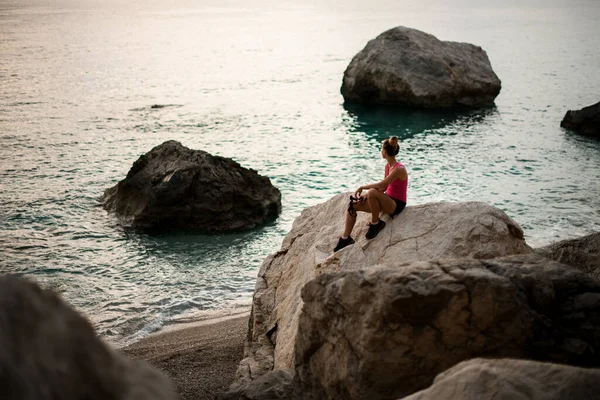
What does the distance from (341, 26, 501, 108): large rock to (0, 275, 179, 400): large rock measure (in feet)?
111

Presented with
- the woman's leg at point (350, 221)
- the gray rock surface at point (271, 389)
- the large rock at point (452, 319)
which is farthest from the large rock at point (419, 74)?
the large rock at point (452, 319)

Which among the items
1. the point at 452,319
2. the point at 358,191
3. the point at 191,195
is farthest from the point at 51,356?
the point at 191,195

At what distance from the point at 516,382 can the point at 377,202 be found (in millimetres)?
6277

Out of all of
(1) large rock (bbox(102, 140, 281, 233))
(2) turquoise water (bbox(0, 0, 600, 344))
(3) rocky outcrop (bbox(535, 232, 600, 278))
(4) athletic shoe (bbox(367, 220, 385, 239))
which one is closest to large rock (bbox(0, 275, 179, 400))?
(4) athletic shoe (bbox(367, 220, 385, 239))

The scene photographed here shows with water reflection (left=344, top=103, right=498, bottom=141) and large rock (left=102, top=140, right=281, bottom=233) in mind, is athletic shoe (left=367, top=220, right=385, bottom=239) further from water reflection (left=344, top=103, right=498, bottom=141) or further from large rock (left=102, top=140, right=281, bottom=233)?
water reflection (left=344, top=103, right=498, bottom=141)

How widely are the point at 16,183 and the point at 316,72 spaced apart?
30083mm

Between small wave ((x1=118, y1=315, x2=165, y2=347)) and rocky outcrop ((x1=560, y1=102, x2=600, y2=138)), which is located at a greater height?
rocky outcrop ((x1=560, y1=102, x2=600, y2=138))

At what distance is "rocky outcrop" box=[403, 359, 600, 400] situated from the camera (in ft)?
16.4

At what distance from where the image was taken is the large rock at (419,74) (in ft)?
119

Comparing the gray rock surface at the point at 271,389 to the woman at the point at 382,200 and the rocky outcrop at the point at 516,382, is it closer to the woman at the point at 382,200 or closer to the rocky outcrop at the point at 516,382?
the woman at the point at 382,200

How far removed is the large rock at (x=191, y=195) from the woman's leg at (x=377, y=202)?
10.0 meters

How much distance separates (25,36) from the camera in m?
76.3

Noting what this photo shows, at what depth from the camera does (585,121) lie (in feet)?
108

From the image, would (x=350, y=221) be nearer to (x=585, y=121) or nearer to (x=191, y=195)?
(x=191, y=195)
